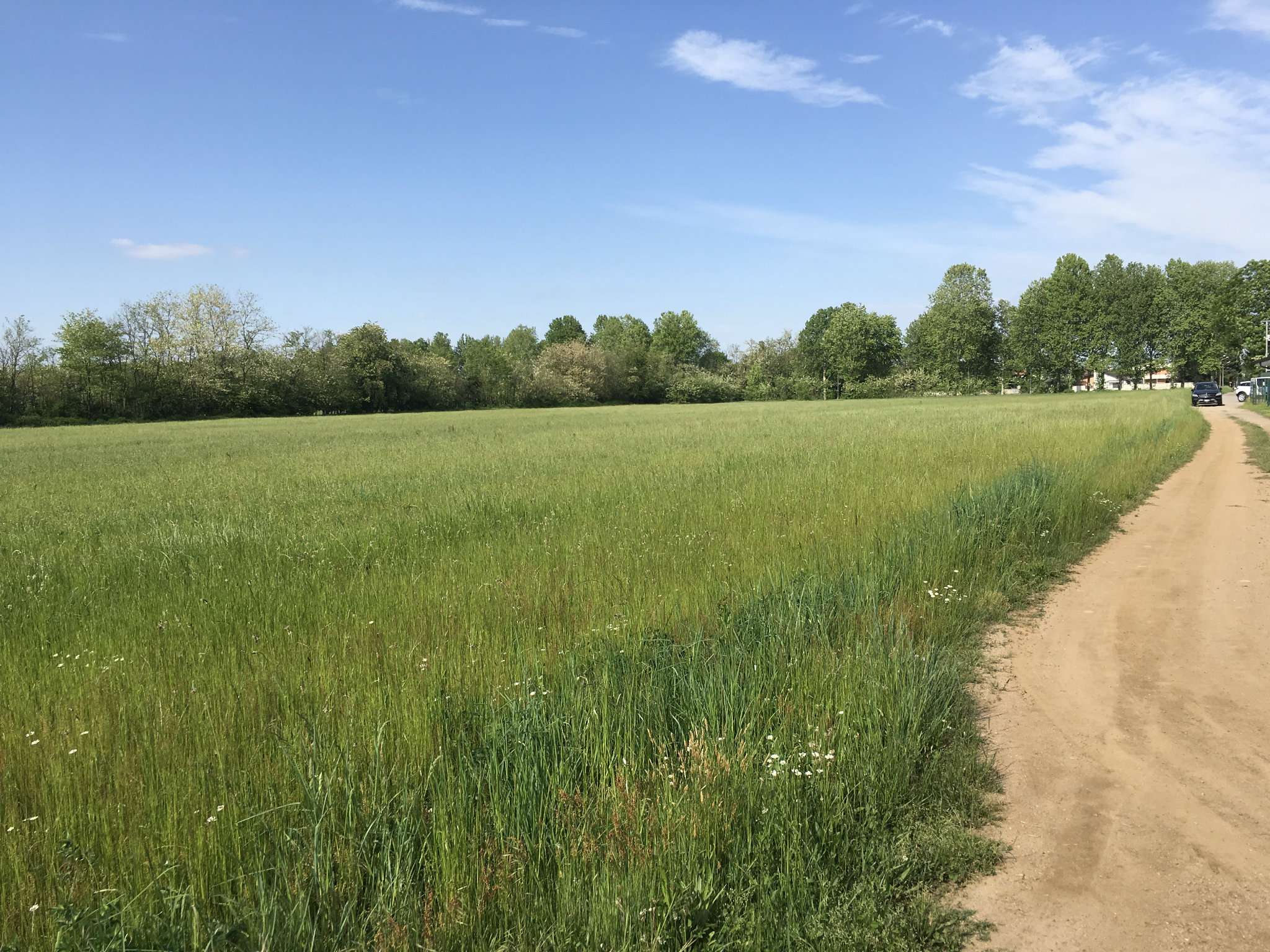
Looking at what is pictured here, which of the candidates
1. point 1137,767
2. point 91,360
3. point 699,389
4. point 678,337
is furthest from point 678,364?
point 1137,767

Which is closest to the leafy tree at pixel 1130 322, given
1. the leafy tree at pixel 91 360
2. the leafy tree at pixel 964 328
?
the leafy tree at pixel 964 328

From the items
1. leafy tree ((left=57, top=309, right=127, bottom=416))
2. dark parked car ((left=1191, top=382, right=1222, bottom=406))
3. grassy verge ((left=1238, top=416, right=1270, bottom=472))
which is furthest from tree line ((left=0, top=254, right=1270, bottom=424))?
grassy verge ((left=1238, top=416, right=1270, bottom=472))

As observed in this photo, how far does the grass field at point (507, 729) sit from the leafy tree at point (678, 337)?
457ft

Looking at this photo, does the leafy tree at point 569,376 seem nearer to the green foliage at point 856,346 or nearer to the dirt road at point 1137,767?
the green foliage at point 856,346

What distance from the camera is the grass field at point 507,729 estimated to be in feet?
9.71

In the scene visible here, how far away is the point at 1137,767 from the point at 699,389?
4228 inches

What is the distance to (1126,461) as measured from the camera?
1606cm

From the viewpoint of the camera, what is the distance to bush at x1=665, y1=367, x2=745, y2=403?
110 meters

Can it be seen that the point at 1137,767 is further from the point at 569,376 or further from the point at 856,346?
the point at 856,346

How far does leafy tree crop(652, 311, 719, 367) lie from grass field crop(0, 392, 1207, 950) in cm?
13938

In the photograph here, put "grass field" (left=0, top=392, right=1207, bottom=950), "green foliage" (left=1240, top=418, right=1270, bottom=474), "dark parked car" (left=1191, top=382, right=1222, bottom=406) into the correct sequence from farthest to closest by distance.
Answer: "dark parked car" (left=1191, top=382, right=1222, bottom=406) < "green foliage" (left=1240, top=418, right=1270, bottom=474) < "grass field" (left=0, top=392, right=1207, bottom=950)

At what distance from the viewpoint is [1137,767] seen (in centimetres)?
436

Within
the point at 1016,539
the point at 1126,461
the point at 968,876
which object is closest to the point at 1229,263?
the point at 1126,461

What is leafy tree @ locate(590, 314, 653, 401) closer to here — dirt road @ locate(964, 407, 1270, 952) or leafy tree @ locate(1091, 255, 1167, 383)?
leafy tree @ locate(1091, 255, 1167, 383)
